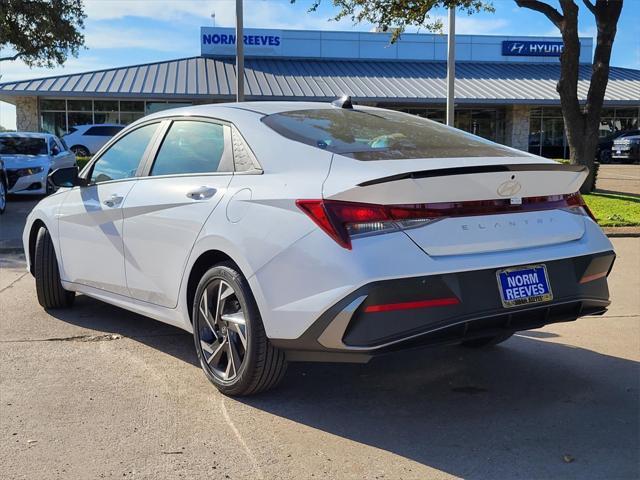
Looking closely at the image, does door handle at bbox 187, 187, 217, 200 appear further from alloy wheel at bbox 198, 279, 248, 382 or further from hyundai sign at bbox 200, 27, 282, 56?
hyundai sign at bbox 200, 27, 282, 56

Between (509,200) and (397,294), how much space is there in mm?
841

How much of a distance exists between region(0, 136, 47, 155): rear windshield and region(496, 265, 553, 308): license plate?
47.7 feet

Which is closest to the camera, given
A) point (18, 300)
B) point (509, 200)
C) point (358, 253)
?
point (358, 253)

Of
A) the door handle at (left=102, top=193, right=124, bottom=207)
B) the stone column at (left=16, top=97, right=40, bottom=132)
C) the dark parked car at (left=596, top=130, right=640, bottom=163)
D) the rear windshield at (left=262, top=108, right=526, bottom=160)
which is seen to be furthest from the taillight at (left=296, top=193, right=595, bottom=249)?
the dark parked car at (left=596, top=130, right=640, bottom=163)

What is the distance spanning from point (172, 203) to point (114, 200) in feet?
2.63

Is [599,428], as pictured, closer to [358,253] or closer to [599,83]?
[358,253]

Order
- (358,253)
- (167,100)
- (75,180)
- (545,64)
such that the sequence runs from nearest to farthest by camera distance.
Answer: (358,253)
(75,180)
(167,100)
(545,64)

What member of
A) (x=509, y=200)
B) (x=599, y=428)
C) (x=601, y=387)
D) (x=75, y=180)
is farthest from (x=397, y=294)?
(x=75, y=180)

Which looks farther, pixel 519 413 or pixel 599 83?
pixel 599 83

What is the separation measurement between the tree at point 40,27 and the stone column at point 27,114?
6.41 m

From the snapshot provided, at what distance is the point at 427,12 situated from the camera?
14891 mm

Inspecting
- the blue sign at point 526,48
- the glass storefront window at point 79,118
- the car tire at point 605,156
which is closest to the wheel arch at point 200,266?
the glass storefront window at point 79,118

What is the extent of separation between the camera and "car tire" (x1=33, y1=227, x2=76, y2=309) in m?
5.61

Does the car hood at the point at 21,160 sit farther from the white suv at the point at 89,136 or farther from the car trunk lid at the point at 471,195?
the white suv at the point at 89,136
